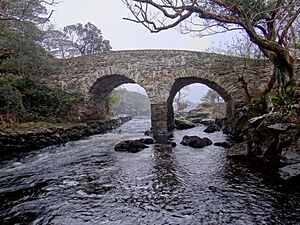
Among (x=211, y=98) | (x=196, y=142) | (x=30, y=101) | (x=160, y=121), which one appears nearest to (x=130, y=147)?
(x=196, y=142)

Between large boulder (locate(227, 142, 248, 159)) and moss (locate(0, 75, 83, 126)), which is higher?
moss (locate(0, 75, 83, 126))

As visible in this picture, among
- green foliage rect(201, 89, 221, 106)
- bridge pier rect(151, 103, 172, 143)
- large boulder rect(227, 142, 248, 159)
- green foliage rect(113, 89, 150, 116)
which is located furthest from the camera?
green foliage rect(113, 89, 150, 116)

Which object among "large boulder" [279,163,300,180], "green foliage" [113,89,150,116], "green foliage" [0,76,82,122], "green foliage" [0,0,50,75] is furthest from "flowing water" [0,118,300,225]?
"green foliage" [113,89,150,116]

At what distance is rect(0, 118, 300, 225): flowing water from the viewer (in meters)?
3.66

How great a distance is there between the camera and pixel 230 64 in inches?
496

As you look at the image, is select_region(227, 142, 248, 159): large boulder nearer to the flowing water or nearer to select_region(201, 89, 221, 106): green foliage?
the flowing water

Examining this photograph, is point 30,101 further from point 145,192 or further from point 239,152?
point 239,152

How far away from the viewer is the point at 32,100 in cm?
1262

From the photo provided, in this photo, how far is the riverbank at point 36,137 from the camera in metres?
8.33

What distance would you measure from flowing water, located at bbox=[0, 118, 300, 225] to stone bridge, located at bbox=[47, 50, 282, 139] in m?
6.27

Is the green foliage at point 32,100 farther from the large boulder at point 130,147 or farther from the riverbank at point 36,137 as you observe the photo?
the large boulder at point 130,147

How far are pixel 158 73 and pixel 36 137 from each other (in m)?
7.02

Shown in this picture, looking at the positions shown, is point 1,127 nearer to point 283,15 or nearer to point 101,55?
point 101,55

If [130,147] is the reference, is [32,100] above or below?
above
